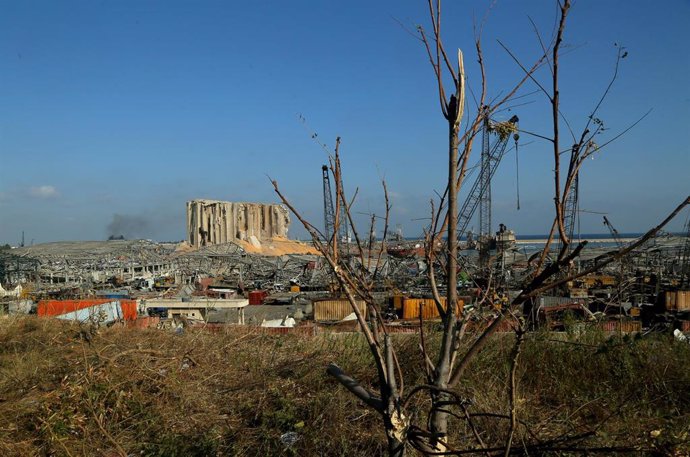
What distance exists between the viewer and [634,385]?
3.96m

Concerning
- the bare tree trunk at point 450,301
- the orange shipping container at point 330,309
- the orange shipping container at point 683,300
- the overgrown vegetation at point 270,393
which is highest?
the bare tree trunk at point 450,301

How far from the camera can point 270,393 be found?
4.14 meters

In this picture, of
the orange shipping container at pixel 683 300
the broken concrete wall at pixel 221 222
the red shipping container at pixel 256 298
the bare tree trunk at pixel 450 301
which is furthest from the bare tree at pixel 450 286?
the broken concrete wall at pixel 221 222

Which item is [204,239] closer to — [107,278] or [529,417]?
[107,278]

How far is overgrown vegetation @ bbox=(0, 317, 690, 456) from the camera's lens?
336 cm

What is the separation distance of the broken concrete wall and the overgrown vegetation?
69.1 m

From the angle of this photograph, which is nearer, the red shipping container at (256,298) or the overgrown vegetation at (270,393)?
the overgrown vegetation at (270,393)

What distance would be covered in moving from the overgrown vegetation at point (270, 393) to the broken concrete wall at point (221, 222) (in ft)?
227

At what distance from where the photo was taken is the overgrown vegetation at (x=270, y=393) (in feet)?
11.0

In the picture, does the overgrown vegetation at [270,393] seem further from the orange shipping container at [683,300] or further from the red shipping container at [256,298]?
the red shipping container at [256,298]

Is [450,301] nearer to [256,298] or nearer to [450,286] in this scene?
[450,286]

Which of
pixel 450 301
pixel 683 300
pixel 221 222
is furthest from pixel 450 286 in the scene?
pixel 221 222

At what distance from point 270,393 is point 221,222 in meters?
75.7

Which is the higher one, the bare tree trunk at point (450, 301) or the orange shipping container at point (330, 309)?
the bare tree trunk at point (450, 301)
